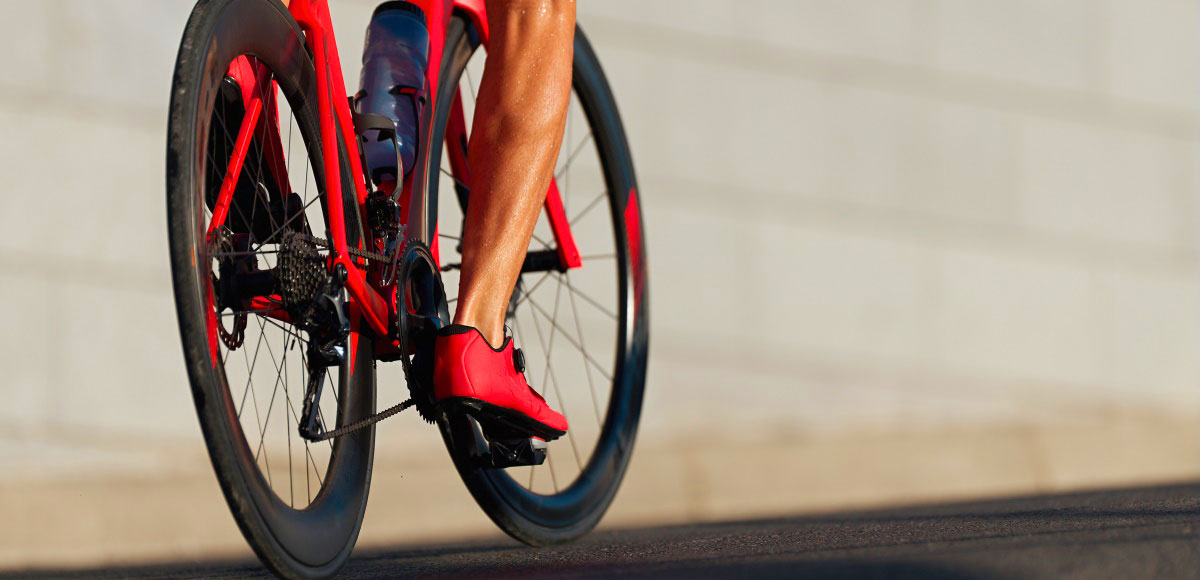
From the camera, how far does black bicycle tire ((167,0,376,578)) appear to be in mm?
1276

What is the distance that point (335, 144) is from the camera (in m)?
1.61

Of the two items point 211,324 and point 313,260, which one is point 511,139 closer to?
point 313,260

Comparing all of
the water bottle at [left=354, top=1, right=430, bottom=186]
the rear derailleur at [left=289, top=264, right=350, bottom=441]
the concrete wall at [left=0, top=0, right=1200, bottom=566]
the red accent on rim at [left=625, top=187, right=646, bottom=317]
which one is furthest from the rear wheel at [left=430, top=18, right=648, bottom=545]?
the concrete wall at [left=0, top=0, right=1200, bottom=566]

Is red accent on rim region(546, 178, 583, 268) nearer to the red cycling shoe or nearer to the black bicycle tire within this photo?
the red cycling shoe

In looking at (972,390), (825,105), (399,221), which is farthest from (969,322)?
(399,221)

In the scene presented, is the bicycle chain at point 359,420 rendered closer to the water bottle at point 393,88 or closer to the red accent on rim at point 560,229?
the water bottle at point 393,88

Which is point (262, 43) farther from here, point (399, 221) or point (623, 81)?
point (623, 81)

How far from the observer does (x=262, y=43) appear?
1.49 metres

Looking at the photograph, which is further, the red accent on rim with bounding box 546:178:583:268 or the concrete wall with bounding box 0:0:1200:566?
the concrete wall with bounding box 0:0:1200:566

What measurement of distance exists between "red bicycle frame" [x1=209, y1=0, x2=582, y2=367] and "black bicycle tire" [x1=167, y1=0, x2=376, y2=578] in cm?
3

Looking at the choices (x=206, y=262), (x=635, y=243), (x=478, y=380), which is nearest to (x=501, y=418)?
(x=478, y=380)

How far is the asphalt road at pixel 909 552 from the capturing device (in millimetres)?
1171

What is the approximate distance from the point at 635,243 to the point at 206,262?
4.24 ft

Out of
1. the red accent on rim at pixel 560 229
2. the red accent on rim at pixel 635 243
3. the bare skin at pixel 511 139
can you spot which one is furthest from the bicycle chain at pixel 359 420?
the red accent on rim at pixel 635 243
